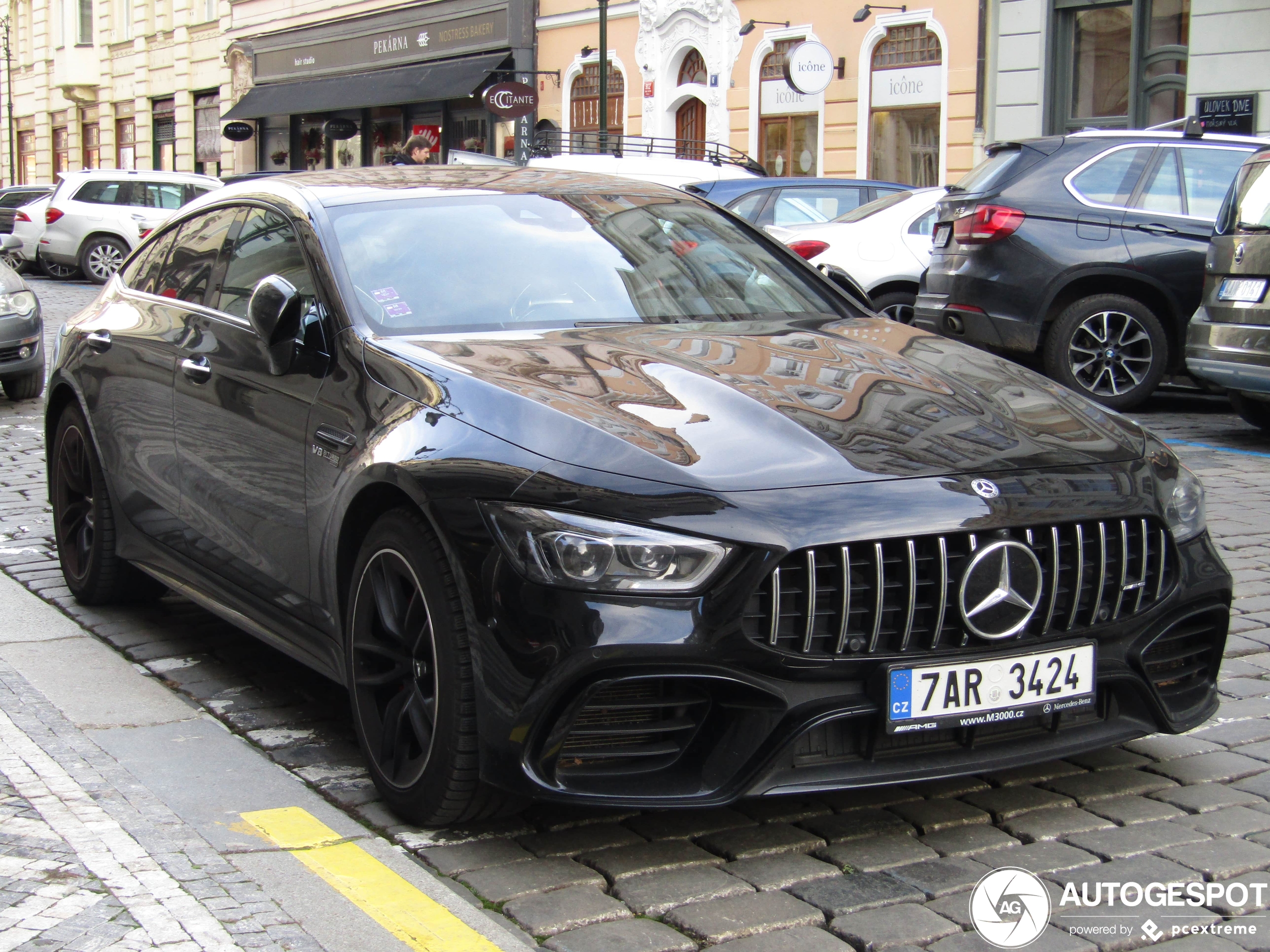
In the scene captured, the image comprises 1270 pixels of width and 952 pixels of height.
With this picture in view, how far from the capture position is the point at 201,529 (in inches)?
186

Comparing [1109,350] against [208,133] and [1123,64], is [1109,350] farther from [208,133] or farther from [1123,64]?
[208,133]

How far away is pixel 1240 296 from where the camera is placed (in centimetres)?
899

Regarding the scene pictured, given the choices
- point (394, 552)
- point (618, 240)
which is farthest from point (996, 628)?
point (618, 240)

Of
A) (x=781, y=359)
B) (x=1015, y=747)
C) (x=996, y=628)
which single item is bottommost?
(x=1015, y=747)

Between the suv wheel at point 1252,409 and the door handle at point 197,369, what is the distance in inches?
280

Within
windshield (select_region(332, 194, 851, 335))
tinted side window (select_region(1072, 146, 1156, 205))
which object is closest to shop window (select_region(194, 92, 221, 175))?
tinted side window (select_region(1072, 146, 1156, 205))

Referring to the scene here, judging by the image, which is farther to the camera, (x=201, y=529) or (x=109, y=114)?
(x=109, y=114)

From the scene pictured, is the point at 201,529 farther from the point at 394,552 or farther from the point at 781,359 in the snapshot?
the point at 781,359

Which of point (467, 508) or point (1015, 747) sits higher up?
point (467, 508)

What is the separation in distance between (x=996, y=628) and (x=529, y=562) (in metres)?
0.96

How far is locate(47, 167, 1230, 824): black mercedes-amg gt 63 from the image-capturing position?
3.18 meters

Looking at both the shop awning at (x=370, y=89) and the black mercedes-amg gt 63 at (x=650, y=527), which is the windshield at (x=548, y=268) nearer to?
the black mercedes-amg gt 63 at (x=650, y=527)

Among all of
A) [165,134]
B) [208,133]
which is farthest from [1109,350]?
[165,134]

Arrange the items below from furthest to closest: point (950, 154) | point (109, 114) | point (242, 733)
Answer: point (109, 114)
point (950, 154)
point (242, 733)
